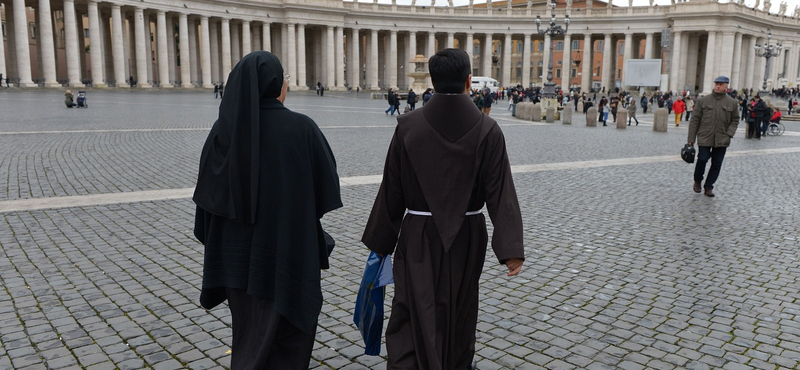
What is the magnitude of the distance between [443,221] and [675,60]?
73022mm

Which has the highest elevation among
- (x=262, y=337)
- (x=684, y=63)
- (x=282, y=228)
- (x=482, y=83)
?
(x=684, y=63)

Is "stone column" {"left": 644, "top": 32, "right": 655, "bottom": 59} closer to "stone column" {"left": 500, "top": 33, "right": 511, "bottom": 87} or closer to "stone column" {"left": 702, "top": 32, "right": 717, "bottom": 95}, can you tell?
"stone column" {"left": 702, "top": 32, "right": 717, "bottom": 95}

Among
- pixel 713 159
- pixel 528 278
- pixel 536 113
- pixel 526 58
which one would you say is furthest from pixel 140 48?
pixel 528 278

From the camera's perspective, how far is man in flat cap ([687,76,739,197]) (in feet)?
30.8

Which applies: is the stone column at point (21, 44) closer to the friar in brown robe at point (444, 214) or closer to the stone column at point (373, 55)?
the stone column at point (373, 55)

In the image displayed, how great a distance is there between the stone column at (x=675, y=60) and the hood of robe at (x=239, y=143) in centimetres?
7260

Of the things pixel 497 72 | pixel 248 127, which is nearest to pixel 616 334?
pixel 248 127

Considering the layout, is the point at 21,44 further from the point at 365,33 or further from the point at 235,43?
the point at 365,33

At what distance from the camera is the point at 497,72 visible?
10225cm

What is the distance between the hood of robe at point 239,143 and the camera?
296 cm

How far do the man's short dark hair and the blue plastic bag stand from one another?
0.91 meters

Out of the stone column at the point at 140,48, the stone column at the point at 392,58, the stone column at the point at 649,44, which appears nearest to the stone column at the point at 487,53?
the stone column at the point at 392,58

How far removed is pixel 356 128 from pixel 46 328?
17197mm

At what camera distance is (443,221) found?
3.09 m
